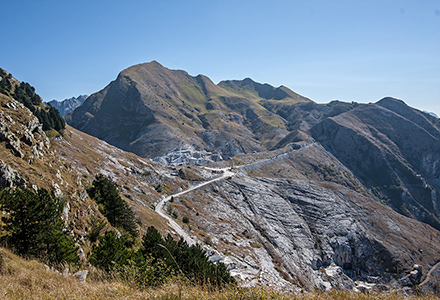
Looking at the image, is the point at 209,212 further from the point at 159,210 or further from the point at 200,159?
the point at 200,159

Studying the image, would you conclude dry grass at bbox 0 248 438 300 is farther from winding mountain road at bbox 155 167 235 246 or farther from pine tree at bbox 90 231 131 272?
Result: winding mountain road at bbox 155 167 235 246

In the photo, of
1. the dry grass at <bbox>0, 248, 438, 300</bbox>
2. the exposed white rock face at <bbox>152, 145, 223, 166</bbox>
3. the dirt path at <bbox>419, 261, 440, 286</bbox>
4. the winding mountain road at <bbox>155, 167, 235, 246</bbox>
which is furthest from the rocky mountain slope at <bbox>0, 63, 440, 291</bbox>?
the exposed white rock face at <bbox>152, 145, 223, 166</bbox>

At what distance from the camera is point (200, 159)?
171625mm

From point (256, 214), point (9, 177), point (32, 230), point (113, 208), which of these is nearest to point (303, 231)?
point (256, 214)

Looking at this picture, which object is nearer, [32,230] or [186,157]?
[32,230]

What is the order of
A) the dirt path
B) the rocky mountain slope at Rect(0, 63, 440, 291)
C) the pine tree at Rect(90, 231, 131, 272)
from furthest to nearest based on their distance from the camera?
the dirt path → the rocky mountain slope at Rect(0, 63, 440, 291) → the pine tree at Rect(90, 231, 131, 272)

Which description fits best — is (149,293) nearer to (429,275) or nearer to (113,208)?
(113,208)

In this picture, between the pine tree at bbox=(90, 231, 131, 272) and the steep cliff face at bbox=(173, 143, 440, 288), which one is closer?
the pine tree at bbox=(90, 231, 131, 272)

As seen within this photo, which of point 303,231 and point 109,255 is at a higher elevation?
point 109,255

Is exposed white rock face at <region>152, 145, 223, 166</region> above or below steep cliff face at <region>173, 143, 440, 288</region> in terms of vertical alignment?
above

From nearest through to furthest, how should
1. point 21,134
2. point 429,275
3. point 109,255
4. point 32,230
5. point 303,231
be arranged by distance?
point 32,230 < point 109,255 < point 21,134 < point 429,275 < point 303,231

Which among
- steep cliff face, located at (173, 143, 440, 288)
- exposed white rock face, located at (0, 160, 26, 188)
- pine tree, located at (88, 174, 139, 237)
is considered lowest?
steep cliff face, located at (173, 143, 440, 288)

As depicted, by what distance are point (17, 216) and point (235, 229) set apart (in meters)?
61.0

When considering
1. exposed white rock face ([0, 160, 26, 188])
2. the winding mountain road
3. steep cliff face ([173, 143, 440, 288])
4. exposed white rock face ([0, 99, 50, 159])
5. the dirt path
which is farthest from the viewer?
the dirt path
